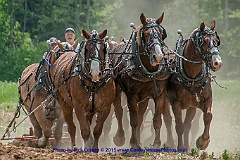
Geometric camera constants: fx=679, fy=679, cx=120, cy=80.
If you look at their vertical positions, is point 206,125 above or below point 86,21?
below

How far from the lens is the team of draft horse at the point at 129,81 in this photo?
1062cm

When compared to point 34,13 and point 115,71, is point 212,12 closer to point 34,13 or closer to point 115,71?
point 34,13

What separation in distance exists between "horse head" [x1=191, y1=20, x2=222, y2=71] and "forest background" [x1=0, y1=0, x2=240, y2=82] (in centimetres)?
2389

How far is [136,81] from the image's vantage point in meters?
11.3

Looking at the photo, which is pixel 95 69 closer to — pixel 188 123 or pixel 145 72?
pixel 145 72

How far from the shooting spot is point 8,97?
77.5 ft

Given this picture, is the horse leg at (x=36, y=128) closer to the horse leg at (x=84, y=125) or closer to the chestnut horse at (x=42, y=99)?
the chestnut horse at (x=42, y=99)

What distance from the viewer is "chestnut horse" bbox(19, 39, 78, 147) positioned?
12.2 meters

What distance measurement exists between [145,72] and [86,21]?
30.0 metres

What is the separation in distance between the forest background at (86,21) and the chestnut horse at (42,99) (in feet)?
73.0

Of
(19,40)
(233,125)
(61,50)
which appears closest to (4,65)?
(19,40)

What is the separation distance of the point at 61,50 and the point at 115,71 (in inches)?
59.9

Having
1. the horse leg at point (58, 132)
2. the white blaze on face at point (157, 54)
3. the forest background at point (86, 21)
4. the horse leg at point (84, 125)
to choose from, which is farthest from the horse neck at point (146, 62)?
the forest background at point (86, 21)

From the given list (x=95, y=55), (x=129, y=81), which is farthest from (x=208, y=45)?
(x=95, y=55)
